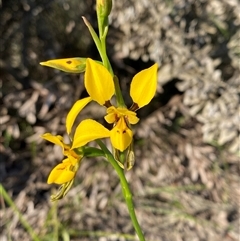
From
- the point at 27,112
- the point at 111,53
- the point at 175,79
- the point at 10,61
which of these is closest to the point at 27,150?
the point at 27,112

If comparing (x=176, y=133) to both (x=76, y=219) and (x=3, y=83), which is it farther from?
(x=3, y=83)

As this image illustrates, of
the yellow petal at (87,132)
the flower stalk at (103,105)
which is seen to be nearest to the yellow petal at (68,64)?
the flower stalk at (103,105)

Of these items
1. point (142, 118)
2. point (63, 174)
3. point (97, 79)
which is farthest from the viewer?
point (142, 118)

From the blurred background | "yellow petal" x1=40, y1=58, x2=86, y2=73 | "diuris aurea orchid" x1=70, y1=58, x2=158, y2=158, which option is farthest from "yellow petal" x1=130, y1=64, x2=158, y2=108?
the blurred background

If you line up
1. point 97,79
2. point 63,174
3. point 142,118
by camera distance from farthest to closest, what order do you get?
point 142,118 → point 63,174 → point 97,79

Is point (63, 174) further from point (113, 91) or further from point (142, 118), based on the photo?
point (142, 118)

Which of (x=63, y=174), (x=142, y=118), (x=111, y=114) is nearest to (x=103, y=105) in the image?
(x=111, y=114)

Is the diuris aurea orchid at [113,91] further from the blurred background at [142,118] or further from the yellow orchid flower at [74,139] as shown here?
the blurred background at [142,118]
